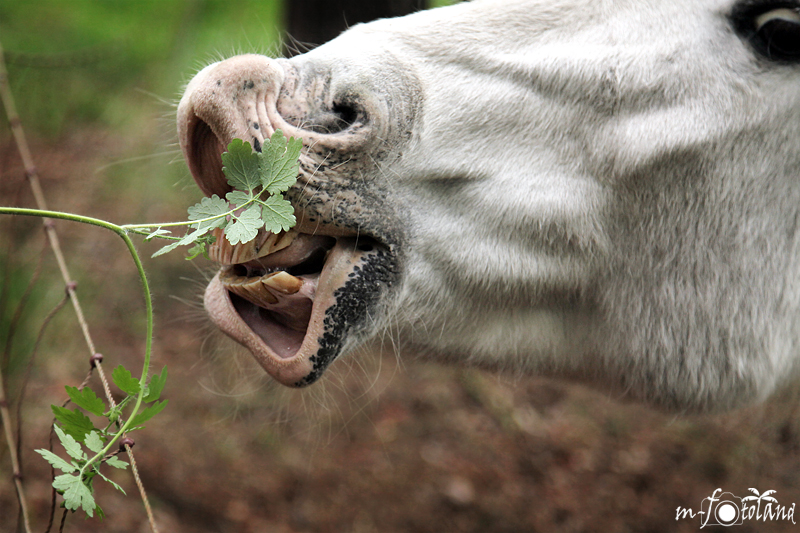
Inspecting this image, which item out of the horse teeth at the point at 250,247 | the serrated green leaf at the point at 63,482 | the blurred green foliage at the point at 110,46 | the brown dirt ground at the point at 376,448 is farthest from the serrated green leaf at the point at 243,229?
the blurred green foliage at the point at 110,46

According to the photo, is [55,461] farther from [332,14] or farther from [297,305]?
[332,14]

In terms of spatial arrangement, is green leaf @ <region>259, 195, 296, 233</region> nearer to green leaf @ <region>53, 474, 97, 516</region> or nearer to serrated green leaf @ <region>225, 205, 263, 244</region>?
serrated green leaf @ <region>225, 205, 263, 244</region>

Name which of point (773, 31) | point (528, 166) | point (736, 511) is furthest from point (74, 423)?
point (736, 511)

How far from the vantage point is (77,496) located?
0.95 m

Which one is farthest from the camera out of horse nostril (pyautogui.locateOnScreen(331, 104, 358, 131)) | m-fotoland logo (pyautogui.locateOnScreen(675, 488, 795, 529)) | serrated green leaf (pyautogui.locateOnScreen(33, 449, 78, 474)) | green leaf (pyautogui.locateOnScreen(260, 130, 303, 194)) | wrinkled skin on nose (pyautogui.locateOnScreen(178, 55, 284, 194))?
m-fotoland logo (pyautogui.locateOnScreen(675, 488, 795, 529))

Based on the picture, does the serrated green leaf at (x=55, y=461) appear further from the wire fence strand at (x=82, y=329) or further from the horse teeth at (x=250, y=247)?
the horse teeth at (x=250, y=247)

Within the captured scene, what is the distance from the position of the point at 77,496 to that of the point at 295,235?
26.1 inches

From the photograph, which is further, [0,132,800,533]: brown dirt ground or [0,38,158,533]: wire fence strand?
[0,132,800,533]: brown dirt ground

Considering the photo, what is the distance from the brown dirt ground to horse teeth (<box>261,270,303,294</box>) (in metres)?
1.31

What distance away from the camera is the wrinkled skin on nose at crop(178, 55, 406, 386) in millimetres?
1304

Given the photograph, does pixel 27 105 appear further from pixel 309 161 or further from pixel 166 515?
pixel 309 161

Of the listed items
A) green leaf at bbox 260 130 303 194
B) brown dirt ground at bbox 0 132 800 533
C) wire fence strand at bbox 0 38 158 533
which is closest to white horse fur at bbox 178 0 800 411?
green leaf at bbox 260 130 303 194

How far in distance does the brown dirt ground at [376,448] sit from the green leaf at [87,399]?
1645mm

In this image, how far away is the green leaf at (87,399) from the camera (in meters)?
0.95
